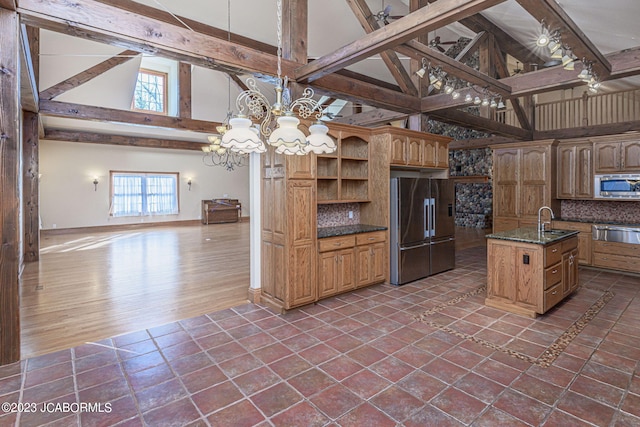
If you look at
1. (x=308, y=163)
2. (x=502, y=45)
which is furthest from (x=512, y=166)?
(x=308, y=163)

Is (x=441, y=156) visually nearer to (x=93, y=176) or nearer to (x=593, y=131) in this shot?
(x=593, y=131)

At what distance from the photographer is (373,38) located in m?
2.98

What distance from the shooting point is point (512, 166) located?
675 centimetres

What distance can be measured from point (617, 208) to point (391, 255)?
182 inches

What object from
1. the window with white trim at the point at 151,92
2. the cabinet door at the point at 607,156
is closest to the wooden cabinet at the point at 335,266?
the cabinet door at the point at 607,156

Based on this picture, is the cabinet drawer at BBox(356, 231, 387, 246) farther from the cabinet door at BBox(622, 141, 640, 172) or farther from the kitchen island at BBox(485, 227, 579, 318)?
the cabinet door at BBox(622, 141, 640, 172)

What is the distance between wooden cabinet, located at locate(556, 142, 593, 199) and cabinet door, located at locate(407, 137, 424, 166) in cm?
324

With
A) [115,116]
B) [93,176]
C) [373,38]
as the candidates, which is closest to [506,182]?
[373,38]

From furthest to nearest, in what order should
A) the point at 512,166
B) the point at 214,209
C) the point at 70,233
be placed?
the point at 214,209, the point at 70,233, the point at 512,166

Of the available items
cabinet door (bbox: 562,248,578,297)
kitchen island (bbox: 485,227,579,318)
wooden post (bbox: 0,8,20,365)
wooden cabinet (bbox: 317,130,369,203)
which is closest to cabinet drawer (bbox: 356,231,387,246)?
wooden cabinet (bbox: 317,130,369,203)

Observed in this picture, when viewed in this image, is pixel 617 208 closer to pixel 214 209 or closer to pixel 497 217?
pixel 497 217

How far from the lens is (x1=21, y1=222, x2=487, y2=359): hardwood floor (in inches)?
136

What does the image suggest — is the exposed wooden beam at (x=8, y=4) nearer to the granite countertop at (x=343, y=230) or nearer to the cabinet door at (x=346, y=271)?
the granite countertop at (x=343, y=230)

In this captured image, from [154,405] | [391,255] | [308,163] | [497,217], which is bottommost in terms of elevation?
[154,405]
